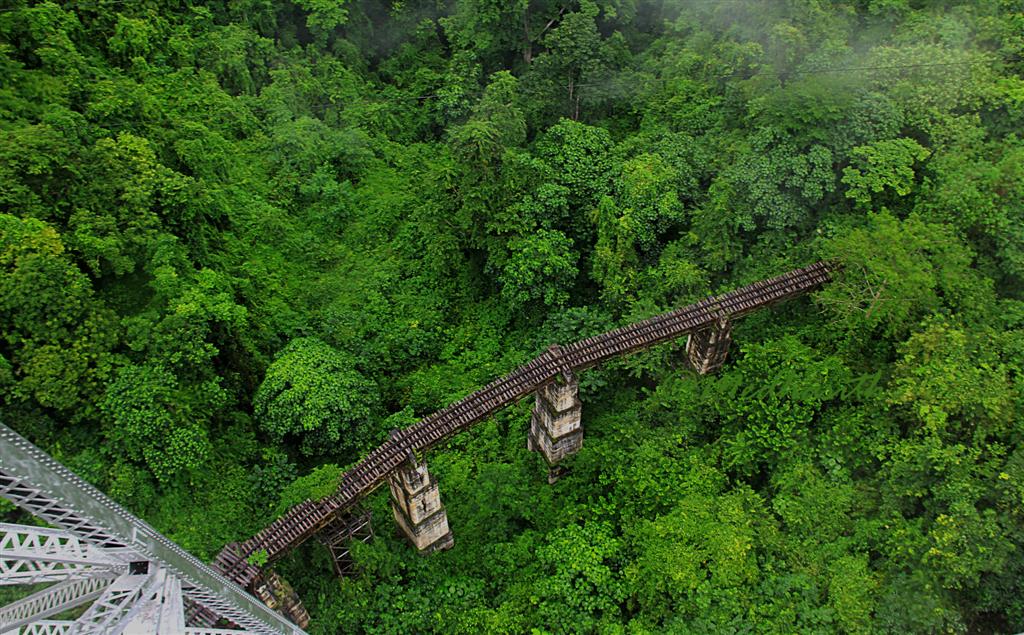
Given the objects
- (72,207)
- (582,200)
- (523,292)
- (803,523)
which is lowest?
(803,523)

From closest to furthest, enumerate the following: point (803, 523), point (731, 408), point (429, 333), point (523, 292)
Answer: point (803, 523), point (731, 408), point (523, 292), point (429, 333)

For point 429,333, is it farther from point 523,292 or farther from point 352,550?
point 352,550

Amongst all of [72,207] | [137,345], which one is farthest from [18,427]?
[72,207]

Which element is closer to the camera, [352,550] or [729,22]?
[352,550]

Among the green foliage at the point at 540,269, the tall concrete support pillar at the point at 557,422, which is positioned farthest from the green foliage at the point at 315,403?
the green foliage at the point at 540,269

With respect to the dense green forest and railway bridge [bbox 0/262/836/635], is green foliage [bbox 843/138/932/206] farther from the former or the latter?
railway bridge [bbox 0/262/836/635]

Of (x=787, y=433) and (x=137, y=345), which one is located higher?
(x=137, y=345)
